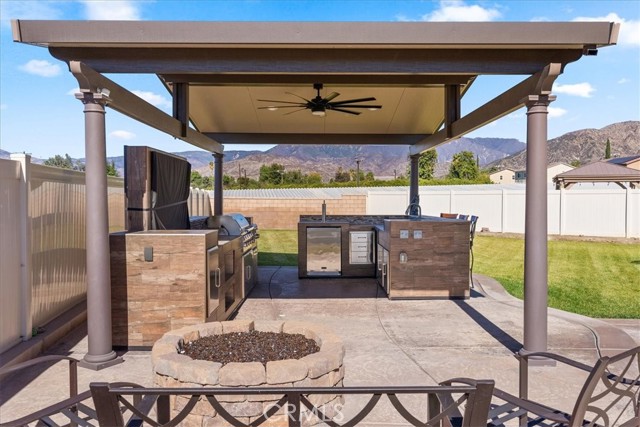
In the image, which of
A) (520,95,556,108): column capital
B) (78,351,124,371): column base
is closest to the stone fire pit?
(78,351,124,371): column base

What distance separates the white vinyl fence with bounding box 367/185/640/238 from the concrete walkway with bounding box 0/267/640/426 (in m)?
11.6

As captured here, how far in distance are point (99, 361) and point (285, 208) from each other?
18.5m

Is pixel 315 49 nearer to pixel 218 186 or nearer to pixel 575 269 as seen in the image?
pixel 218 186

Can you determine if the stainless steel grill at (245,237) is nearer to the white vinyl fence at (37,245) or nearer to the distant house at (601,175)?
the white vinyl fence at (37,245)

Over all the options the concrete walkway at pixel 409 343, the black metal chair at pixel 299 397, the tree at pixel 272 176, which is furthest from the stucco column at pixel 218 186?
the tree at pixel 272 176

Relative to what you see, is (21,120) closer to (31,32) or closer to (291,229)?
(291,229)

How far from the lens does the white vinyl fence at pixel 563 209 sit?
17266 mm

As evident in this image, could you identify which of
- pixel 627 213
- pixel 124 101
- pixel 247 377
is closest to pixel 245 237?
pixel 124 101

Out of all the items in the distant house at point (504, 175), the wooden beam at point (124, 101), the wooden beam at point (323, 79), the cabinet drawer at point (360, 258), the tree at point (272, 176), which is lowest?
the cabinet drawer at point (360, 258)

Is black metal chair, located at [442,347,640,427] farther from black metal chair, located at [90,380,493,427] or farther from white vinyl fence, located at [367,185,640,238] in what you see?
white vinyl fence, located at [367,185,640,238]

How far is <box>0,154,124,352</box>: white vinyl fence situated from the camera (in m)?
4.72

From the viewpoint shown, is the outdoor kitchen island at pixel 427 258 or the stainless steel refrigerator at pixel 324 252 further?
the stainless steel refrigerator at pixel 324 252

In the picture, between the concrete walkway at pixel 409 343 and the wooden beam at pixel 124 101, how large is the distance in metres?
2.70

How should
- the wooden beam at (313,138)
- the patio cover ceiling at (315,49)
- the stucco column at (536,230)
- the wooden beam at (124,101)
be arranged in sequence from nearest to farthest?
the patio cover ceiling at (315,49) → the wooden beam at (124,101) → the stucco column at (536,230) → the wooden beam at (313,138)
